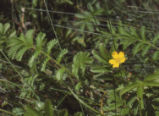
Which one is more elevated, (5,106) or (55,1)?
(55,1)

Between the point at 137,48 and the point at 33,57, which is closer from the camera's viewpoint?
the point at 33,57

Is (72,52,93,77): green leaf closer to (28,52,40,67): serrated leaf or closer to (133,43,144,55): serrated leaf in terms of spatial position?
(28,52,40,67): serrated leaf

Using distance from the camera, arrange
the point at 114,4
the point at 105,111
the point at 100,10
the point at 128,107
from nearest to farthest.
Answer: the point at 128,107 → the point at 105,111 → the point at 100,10 → the point at 114,4

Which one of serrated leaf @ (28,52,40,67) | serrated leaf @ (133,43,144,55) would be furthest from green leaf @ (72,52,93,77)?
serrated leaf @ (133,43,144,55)

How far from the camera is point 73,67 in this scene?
1.76 meters

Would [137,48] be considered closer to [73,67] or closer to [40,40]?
[73,67]

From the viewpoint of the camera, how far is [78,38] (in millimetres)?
2605

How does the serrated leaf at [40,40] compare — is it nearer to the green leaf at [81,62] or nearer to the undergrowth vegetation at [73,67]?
the undergrowth vegetation at [73,67]

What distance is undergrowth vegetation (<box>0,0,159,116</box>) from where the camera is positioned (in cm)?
159

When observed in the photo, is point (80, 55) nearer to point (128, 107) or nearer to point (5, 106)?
point (128, 107)

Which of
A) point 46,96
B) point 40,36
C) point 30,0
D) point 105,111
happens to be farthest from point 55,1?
point 105,111

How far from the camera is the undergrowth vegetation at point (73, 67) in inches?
62.6

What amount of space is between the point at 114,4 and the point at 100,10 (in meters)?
0.54

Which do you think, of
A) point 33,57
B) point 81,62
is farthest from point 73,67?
point 33,57
